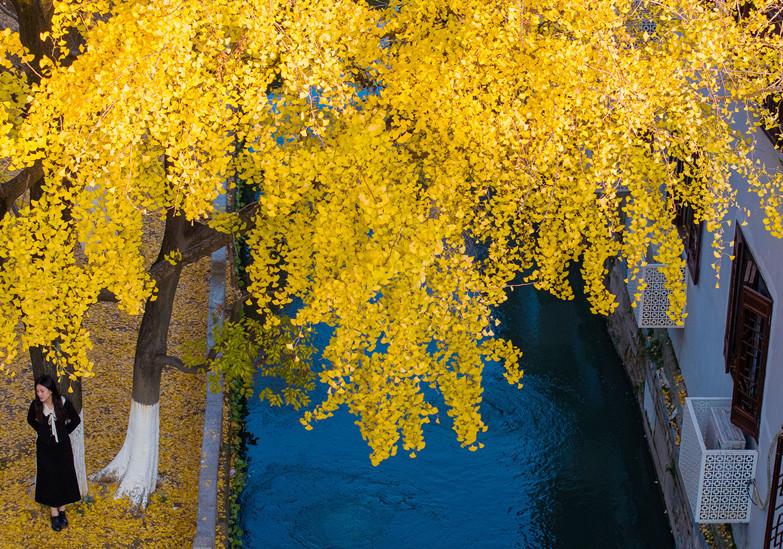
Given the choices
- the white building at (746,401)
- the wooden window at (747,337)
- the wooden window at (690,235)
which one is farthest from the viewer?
the wooden window at (690,235)

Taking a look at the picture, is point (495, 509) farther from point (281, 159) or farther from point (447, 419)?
point (281, 159)

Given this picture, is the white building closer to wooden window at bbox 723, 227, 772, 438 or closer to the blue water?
wooden window at bbox 723, 227, 772, 438

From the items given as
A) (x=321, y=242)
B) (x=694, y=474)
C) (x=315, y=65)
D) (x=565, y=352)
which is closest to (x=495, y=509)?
(x=694, y=474)

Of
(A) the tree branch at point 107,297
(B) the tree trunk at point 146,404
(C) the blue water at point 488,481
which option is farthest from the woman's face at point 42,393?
(C) the blue water at point 488,481

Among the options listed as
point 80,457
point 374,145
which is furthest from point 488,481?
point 374,145

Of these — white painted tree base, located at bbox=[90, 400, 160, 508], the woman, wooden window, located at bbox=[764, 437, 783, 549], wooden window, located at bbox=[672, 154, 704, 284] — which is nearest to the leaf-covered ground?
white painted tree base, located at bbox=[90, 400, 160, 508]

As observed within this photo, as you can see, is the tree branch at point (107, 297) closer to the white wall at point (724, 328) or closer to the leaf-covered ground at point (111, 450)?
the leaf-covered ground at point (111, 450)
